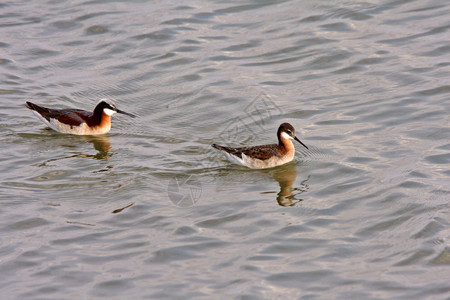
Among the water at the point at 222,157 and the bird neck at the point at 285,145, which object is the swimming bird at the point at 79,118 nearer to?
the water at the point at 222,157

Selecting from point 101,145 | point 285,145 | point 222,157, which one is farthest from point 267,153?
point 101,145

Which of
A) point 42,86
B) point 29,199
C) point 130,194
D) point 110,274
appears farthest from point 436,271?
point 42,86

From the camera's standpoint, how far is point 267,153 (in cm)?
1190

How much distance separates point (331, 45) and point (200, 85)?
11.5 feet

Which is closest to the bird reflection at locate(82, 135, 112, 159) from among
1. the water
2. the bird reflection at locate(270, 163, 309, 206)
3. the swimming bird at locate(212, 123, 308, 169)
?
the water

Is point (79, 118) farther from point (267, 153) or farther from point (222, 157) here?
point (267, 153)

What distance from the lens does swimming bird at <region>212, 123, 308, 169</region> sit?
38.8 feet

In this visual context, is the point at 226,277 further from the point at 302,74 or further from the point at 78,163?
the point at 302,74

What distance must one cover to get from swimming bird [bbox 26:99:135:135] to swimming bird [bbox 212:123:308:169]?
296 centimetres

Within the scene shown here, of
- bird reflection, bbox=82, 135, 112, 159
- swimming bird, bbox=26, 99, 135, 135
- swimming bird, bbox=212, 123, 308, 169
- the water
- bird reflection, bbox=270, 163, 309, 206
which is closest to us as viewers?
the water

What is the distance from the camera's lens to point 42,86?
15828 millimetres

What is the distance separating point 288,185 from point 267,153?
99 cm

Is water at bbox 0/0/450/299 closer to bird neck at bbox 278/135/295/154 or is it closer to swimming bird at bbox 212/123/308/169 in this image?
swimming bird at bbox 212/123/308/169

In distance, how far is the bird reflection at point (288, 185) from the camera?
10.3 metres
